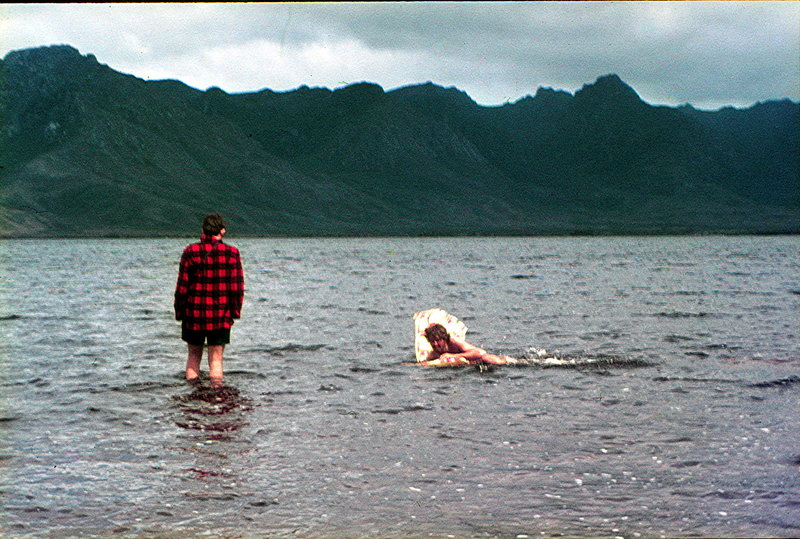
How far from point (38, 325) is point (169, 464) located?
1500 centimetres

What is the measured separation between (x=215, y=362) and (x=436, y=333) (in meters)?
3.93

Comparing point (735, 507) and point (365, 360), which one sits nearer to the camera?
point (735, 507)

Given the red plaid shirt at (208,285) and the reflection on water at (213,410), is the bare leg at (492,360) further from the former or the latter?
the red plaid shirt at (208,285)

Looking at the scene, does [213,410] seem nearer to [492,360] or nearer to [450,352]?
[450,352]

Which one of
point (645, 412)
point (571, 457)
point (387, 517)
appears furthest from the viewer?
point (645, 412)

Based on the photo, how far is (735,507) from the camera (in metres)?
6.50

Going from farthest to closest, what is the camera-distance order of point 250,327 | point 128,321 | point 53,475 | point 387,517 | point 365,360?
point 128,321 < point 250,327 < point 365,360 < point 53,475 < point 387,517

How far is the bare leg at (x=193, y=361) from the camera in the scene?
1157 cm

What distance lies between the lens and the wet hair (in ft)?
46.1

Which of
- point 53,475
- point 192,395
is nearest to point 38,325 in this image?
point 192,395

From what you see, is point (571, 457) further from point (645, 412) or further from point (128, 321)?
point (128, 321)

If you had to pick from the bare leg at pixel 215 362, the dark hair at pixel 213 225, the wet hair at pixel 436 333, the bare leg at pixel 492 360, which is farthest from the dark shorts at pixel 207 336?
the bare leg at pixel 492 360

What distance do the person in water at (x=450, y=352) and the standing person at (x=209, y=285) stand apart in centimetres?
408

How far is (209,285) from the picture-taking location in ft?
35.5
